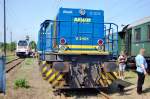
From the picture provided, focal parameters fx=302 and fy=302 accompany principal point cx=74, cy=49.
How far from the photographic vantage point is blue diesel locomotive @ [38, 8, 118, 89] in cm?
1142

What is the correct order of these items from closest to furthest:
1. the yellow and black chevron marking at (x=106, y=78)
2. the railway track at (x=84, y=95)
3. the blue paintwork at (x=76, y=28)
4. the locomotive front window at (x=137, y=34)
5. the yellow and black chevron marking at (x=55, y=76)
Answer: the railway track at (x=84, y=95), the yellow and black chevron marking at (x=55, y=76), the yellow and black chevron marking at (x=106, y=78), the blue paintwork at (x=76, y=28), the locomotive front window at (x=137, y=34)

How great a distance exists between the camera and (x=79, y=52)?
11.7 m

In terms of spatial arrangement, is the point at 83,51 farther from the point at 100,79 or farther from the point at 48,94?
the point at 48,94

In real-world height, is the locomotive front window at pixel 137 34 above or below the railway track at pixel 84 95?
above

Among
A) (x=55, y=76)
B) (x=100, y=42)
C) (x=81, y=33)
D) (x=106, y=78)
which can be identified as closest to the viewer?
(x=55, y=76)

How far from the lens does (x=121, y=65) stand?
16250mm

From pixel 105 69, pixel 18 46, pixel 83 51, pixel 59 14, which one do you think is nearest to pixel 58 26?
pixel 59 14

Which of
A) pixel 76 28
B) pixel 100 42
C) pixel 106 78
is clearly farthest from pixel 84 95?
pixel 76 28

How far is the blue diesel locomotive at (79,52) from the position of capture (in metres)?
11.4

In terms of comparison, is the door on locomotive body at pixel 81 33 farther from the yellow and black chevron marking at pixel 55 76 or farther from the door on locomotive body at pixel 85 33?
the yellow and black chevron marking at pixel 55 76

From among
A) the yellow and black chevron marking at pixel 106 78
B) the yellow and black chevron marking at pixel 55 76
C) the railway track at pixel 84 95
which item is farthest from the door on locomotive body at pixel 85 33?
the railway track at pixel 84 95

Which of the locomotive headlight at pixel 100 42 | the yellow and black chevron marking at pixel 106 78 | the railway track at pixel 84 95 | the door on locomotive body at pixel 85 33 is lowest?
the railway track at pixel 84 95

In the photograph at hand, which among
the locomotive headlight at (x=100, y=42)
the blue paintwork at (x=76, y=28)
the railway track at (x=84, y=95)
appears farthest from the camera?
the blue paintwork at (x=76, y=28)

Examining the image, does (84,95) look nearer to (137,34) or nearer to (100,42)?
(100,42)
